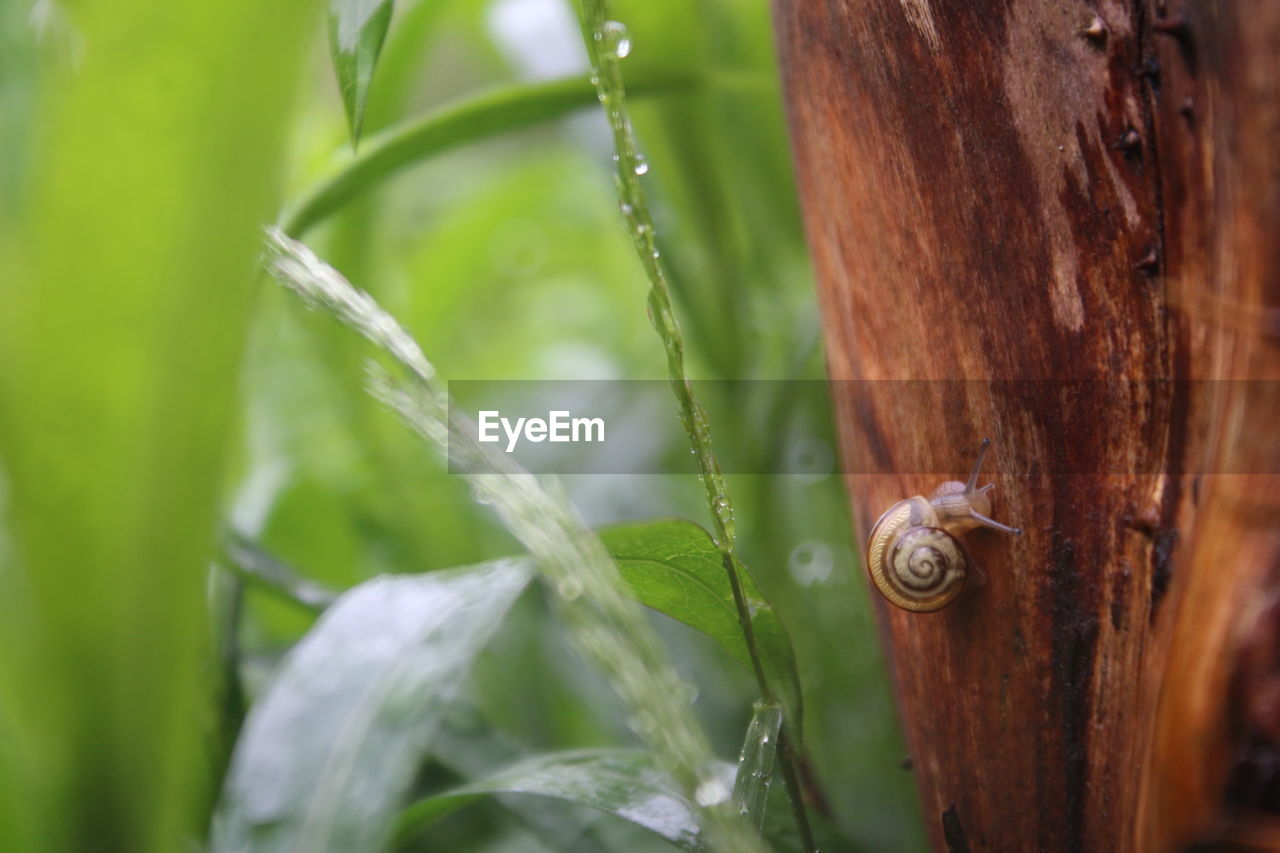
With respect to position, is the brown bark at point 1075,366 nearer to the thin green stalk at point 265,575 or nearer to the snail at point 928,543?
the snail at point 928,543

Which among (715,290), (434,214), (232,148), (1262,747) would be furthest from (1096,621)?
(434,214)

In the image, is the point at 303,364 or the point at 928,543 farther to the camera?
the point at 303,364

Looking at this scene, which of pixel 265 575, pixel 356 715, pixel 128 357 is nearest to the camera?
pixel 128 357

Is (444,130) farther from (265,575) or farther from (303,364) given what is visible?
(303,364)

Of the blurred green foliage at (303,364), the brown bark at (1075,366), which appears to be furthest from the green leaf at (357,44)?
the brown bark at (1075,366)

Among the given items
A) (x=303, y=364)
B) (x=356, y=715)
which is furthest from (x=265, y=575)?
(x=303, y=364)

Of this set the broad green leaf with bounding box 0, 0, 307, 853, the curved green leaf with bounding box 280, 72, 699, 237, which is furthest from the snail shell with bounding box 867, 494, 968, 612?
the curved green leaf with bounding box 280, 72, 699, 237

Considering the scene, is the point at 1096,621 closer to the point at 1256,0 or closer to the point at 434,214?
the point at 1256,0
